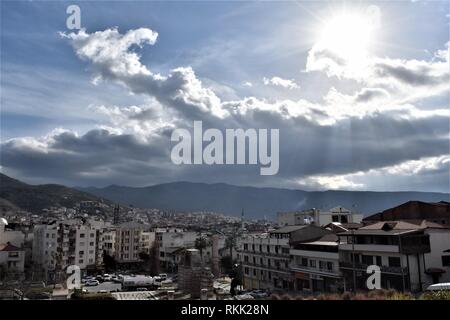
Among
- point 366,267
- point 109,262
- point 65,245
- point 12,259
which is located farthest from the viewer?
point 109,262

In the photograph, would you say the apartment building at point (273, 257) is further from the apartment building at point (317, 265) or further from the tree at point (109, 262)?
the tree at point (109, 262)

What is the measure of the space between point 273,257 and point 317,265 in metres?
8.91

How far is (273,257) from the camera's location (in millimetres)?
52625

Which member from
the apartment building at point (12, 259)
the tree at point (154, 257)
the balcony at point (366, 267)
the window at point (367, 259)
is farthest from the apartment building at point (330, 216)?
the apartment building at point (12, 259)

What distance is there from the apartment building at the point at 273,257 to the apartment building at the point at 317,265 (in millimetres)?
1324

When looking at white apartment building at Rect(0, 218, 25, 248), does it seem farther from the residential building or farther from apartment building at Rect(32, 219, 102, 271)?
the residential building

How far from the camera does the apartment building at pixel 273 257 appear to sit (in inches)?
1986

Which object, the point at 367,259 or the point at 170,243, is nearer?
the point at 367,259

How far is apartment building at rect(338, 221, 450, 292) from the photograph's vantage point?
114 feet

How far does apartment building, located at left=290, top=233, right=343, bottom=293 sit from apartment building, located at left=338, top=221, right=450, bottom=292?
250cm

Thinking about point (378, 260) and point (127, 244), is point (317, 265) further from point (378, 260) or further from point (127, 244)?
point (127, 244)

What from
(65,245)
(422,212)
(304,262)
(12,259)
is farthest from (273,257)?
(12,259)
